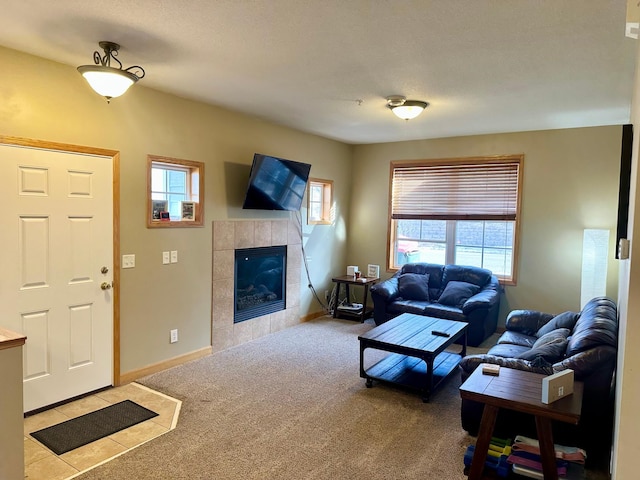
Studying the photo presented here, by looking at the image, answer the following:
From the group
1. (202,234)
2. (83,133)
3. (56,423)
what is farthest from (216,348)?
(83,133)

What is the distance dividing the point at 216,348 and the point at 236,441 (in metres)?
1.85

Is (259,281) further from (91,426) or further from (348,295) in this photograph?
(91,426)

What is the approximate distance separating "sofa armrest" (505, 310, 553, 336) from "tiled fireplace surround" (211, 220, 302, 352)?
263 cm

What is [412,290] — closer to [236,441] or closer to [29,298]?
[236,441]

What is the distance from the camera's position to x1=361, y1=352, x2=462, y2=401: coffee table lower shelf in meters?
3.71

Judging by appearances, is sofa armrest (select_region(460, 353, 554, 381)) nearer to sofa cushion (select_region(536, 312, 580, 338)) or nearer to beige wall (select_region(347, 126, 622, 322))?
sofa cushion (select_region(536, 312, 580, 338))

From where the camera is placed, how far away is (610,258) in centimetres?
494

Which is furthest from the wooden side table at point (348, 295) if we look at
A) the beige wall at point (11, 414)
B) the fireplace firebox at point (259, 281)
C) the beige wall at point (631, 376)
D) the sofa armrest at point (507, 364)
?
the beige wall at point (631, 376)

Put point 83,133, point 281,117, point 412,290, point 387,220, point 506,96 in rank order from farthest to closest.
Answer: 1. point 387,220
2. point 412,290
3. point 281,117
4. point 506,96
5. point 83,133

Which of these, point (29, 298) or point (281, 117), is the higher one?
point (281, 117)

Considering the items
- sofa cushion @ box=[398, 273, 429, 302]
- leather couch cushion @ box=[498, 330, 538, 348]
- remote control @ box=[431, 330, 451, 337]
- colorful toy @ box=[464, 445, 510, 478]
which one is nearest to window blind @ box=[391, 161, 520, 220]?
sofa cushion @ box=[398, 273, 429, 302]

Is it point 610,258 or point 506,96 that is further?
point 610,258

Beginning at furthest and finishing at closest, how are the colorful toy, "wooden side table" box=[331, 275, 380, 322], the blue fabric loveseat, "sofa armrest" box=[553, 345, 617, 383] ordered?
"wooden side table" box=[331, 275, 380, 322]
the blue fabric loveseat
"sofa armrest" box=[553, 345, 617, 383]
the colorful toy

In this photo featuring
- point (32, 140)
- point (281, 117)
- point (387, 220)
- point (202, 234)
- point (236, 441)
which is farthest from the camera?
point (387, 220)
